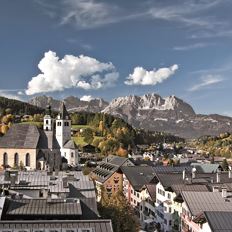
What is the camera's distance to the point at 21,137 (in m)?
133

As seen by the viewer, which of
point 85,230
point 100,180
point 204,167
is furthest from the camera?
point 204,167

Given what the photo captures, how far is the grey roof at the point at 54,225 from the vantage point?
38797mm

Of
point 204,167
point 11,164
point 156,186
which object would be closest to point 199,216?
point 156,186

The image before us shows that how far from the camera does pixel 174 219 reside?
2653 inches

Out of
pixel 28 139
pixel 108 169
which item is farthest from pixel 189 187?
pixel 28 139

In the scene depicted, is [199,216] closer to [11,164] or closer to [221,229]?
[221,229]

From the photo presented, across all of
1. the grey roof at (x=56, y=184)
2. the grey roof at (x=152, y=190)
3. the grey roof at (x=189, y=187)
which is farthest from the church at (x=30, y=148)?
the grey roof at (x=56, y=184)

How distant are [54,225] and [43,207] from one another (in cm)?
611

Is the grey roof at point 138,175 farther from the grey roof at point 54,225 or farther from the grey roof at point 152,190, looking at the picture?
the grey roof at point 54,225

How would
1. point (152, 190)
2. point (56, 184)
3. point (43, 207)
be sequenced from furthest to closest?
point (152, 190)
point (56, 184)
point (43, 207)

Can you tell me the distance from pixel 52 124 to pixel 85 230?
342 ft

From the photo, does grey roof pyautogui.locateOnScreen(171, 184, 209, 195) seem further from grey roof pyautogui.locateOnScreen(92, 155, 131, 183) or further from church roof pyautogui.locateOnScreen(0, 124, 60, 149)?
church roof pyautogui.locateOnScreen(0, 124, 60, 149)

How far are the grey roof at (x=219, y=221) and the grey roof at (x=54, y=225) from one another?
10.6m

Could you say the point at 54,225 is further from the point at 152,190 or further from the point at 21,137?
the point at 21,137
